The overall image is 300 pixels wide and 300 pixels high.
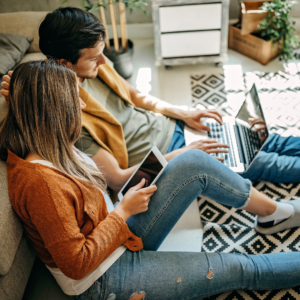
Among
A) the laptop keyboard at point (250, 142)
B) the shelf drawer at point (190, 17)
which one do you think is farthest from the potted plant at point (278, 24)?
the laptop keyboard at point (250, 142)

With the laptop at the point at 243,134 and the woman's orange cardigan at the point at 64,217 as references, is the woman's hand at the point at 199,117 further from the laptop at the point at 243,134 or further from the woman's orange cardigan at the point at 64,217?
the woman's orange cardigan at the point at 64,217

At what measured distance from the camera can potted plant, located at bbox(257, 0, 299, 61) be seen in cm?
198

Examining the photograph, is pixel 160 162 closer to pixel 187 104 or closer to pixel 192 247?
pixel 192 247

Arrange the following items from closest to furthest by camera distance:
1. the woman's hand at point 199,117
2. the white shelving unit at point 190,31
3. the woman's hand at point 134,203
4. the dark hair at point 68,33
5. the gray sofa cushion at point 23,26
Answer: the woman's hand at point 134,203
the dark hair at point 68,33
the woman's hand at point 199,117
the gray sofa cushion at point 23,26
the white shelving unit at point 190,31

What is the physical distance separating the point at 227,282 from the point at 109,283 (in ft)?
1.26

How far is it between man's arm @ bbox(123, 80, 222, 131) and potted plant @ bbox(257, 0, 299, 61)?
36.7 inches

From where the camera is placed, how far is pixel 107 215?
0.96 meters

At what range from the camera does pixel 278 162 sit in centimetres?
141

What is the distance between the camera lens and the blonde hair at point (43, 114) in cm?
82

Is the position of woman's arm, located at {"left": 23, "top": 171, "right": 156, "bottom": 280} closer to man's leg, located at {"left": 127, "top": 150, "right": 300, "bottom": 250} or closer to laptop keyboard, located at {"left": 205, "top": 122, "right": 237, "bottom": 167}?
man's leg, located at {"left": 127, "top": 150, "right": 300, "bottom": 250}

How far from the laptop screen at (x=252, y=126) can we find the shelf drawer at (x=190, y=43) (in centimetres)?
81

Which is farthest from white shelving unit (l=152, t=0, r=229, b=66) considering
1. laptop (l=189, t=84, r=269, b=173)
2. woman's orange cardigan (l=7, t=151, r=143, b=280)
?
woman's orange cardigan (l=7, t=151, r=143, b=280)

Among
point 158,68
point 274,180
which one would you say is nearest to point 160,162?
point 274,180

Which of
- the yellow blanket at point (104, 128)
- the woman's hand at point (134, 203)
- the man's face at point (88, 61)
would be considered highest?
the man's face at point (88, 61)
